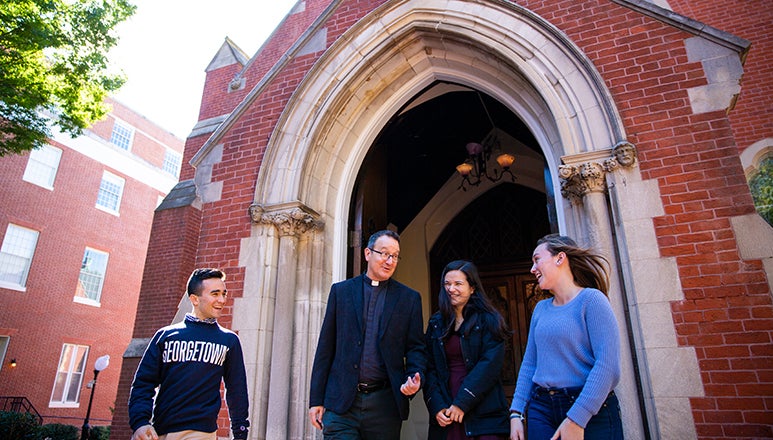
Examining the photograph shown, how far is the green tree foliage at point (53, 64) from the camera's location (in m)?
7.43

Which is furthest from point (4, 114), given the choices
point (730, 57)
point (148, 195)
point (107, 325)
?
point (148, 195)

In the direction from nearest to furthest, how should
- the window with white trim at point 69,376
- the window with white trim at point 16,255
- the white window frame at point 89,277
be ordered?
the window with white trim at point 16,255, the window with white trim at point 69,376, the white window frame at point 89,277

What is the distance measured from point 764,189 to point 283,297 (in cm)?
661

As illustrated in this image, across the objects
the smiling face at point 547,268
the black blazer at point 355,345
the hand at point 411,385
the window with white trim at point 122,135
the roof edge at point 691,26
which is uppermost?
the window with white trim at point 122,135

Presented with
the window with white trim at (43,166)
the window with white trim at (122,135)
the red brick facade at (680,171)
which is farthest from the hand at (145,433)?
the window with white trim at (122,135)

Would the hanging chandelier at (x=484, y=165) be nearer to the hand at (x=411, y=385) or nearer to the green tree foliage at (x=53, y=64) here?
the hand at (x=411, y=385)

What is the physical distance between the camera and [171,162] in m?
25.0

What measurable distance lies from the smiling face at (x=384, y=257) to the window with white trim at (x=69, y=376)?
745 inches

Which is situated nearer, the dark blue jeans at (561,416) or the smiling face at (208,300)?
the dark blue jeans at (561,416)

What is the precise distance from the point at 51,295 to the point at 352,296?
1858 cm

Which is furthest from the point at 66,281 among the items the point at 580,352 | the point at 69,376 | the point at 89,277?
the point at 580,352

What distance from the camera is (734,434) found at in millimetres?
3674

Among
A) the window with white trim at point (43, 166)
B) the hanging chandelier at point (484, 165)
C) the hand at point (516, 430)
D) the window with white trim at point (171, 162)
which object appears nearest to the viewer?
the hand at point (516, 430)

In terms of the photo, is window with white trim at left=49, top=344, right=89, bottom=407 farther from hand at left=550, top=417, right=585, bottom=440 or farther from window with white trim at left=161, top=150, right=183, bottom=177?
hand at left=550, top=417, right=585, bottom=440
